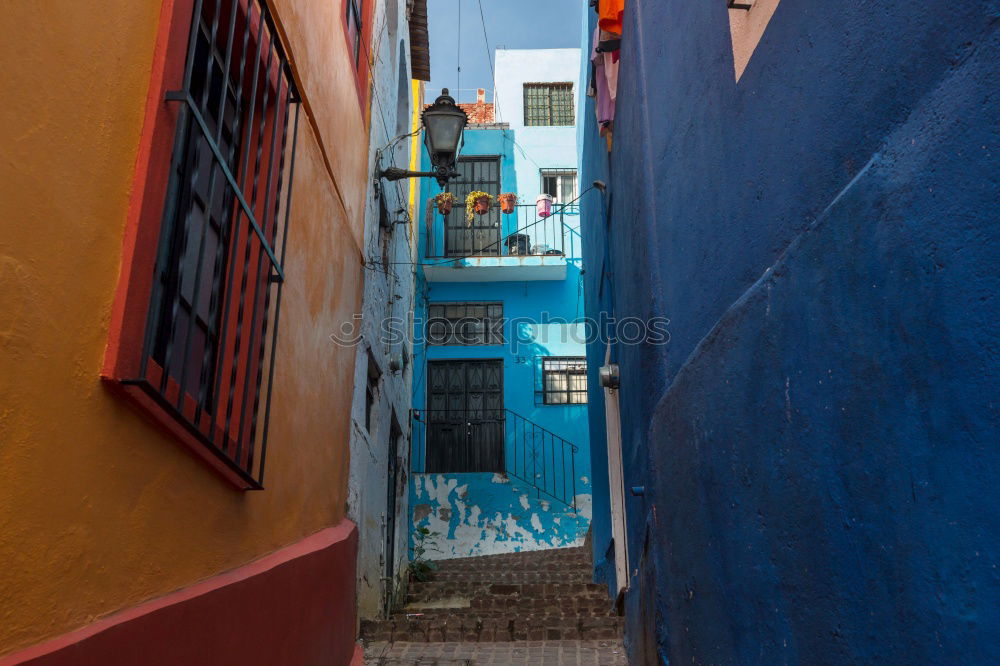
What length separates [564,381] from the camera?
1359 cm

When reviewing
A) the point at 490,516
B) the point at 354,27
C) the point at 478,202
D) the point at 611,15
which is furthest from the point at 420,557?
the point at 611,15

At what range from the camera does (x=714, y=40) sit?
310 centimetres

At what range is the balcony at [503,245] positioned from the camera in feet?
45.6

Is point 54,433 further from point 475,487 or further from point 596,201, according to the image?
point 475,487

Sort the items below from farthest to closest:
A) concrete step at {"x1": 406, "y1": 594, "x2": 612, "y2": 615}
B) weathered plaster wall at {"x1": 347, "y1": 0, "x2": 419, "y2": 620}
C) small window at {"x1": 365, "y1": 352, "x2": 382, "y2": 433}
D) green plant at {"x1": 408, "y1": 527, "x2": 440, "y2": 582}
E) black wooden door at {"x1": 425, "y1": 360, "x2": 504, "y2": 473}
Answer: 1. black wooden door at {"x1": 425, "y1": 360, "x2": 504, "y2": 473}
2. green plant at {"x1": 408, "y1": 527, "x2": 440, "y2": 582}
3. small window at {"x1": 365, "y1": 352, "x2": 382, "y2": 433}
4. concrete step at {"x1": 406, "y1": 594, "x2": 612, "y2": 615}
5. weathered plaster wall at {"x1": 347, "y1": 0, "x2": 419, "y2": 620}

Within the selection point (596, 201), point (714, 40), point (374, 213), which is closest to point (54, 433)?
point (714, 40)

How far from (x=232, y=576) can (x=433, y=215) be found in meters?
12.1

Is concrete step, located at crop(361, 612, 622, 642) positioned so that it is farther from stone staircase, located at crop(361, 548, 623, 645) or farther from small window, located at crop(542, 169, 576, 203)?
small window, located at crop(542, 169, 576, 203)

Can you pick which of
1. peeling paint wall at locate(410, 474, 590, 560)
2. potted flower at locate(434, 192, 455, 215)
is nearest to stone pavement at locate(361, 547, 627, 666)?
peeling paint wall at locate(410, 474, 590, 560)

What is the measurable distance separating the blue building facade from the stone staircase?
1.73m

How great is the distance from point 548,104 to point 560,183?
188cm

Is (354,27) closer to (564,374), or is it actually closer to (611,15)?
(611,15)

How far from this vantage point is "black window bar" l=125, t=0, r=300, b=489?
2.43 metres

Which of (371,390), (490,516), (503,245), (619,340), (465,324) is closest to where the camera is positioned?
(619,340)
